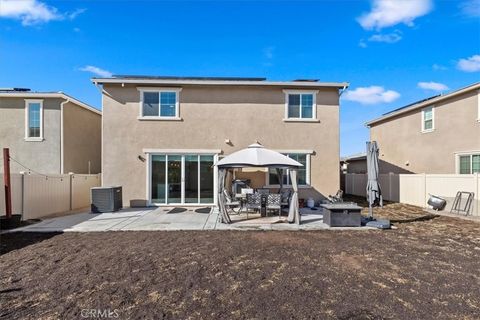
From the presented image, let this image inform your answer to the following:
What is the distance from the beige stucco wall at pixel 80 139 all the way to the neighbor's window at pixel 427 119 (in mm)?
22042

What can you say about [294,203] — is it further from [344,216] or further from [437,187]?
[437,187]

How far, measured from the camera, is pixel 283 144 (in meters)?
14.3

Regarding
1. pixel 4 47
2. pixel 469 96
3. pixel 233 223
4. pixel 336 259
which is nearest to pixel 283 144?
pixel 233 223

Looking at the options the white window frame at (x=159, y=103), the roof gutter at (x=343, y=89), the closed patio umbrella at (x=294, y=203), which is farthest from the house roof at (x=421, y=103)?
the white window frame at (x=159, y=103)

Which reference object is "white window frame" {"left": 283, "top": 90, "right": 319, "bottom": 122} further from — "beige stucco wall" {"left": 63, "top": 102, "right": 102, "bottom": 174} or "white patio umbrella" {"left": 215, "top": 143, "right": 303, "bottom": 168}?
"beige stucco wall" {"left": 63, "top": 102, "right": 102, "bottom": 174}

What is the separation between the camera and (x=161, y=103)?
559 inches

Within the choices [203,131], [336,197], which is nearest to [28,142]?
[203,131]

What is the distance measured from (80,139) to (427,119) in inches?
880

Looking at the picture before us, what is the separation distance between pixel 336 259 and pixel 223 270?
8.60ft

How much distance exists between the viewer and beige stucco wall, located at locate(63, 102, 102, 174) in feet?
50.3

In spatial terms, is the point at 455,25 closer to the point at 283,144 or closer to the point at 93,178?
the point at 283,144

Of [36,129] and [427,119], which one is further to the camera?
[427,119]

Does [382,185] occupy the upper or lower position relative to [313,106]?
lower

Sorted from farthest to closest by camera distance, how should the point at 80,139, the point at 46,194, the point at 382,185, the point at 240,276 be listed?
the point at 382,185 → the point at 80,139 → the point at 46,194 → the point at 240,276
